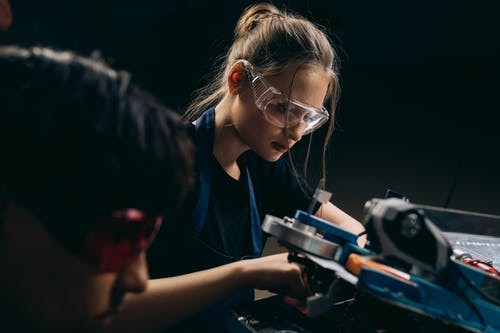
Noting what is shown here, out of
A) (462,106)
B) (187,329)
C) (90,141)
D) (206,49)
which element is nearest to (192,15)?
(206,49)

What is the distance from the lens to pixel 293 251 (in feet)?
2.74

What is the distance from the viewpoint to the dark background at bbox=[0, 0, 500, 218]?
234 centimetres

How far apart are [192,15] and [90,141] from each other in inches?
107

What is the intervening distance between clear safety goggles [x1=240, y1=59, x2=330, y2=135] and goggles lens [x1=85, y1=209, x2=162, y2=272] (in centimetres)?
74

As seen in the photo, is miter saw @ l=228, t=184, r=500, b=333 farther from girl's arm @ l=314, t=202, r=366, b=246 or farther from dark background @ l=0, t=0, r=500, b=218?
dark background @ l=0, t=0, r=500, b=218

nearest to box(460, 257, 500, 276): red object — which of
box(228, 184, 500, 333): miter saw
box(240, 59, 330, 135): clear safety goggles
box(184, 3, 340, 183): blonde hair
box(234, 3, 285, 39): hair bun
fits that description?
box(228, 184, 500, 333): miter saw

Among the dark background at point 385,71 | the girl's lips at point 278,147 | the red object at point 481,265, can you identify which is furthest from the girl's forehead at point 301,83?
the dark background at point 385,71

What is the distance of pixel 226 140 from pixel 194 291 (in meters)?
0.64

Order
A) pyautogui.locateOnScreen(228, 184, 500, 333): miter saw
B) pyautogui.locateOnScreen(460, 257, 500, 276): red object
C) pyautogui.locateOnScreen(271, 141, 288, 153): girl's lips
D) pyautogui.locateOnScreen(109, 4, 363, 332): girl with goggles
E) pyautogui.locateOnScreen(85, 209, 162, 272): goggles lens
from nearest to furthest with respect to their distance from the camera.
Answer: pyautogui.locateOnScreen(85, 209, 162, 272): goggles lens, pyautogui.locateOnScreen(228, 184, 500, 333): miter saw, pyautogui.locateOnScreen(460, 257, 500, 276): red object, pyautogui.locateOnScreen(109, 4, 363, 332): girl with goggles, pyautogui.locateOnScreen(271, 141, 288, 153): girl's lips

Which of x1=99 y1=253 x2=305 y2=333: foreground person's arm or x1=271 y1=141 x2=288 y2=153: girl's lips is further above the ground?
x1=271 y1=141 x2=288 y2=153: girl's lips

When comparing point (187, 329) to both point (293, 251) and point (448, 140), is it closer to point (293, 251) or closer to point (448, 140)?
point (293, 251)

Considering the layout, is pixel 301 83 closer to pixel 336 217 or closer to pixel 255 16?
pixel 255 16

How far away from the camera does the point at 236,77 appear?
49.7 inches

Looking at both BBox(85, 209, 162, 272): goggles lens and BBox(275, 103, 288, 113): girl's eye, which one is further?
BBox(275, 103, 288, 113): girl's eye
